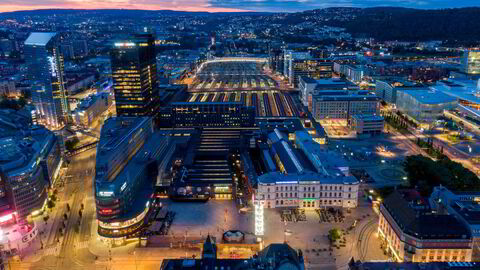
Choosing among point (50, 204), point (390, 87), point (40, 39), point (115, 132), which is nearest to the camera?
point (50, 204)

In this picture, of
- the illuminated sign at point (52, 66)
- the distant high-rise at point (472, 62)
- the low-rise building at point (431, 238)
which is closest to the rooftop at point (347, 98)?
the low-rise building at point (431, 238)

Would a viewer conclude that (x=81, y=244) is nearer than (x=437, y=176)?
Yes

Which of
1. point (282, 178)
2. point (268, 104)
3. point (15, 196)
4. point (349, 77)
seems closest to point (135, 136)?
point (15, 196)

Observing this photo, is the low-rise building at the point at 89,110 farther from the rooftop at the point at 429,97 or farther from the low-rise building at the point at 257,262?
the rooftop at the point at 429,97

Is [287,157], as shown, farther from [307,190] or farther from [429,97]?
[429,97]

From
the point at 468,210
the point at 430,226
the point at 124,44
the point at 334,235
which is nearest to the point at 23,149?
the point at 124,44

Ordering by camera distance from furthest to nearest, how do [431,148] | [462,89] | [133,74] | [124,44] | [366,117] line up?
[462,89] < [366,117] < [133,74] < [124,44] < [431,148]

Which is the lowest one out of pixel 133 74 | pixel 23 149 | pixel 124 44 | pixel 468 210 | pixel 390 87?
pixel 468 210

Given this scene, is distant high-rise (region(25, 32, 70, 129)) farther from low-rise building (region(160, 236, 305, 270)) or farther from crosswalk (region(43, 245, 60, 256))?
low-rise building (region(160, 236, 305, 270))
